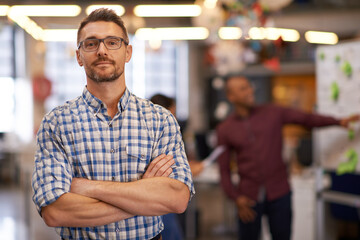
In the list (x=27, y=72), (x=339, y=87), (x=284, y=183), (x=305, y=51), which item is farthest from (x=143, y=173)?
(x=305, y=51)

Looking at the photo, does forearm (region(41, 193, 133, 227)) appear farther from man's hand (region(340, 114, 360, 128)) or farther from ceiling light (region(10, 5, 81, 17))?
ceiling light (region(10, 5, 81, 17))

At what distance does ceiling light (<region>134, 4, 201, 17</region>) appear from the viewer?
21.8ft

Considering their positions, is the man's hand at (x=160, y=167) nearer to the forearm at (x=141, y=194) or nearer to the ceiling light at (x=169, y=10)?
the forearm at (x=141, y=194)

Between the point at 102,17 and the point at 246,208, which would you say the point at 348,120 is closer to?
the point at 246,208

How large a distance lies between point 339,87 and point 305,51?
7.24 metres

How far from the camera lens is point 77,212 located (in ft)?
4.40

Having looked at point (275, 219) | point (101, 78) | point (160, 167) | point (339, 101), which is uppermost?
point (101, 78)

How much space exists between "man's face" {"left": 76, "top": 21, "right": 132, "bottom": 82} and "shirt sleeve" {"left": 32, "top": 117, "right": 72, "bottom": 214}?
0.22m

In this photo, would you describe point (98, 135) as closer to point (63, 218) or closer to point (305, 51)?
point (63, 218)

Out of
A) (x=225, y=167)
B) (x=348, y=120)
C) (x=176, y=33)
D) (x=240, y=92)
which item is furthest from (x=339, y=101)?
(x=176, y=33)

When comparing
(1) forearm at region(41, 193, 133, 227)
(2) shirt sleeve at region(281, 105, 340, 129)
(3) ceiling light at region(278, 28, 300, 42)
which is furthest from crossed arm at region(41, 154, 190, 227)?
(3) ceiling light at region(278, 28, 300, 42)

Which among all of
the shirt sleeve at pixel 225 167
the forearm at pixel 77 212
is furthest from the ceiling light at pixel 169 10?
the forearm at pixel 77 212

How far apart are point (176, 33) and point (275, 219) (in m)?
7.26

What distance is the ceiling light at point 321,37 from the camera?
9.83 meters
